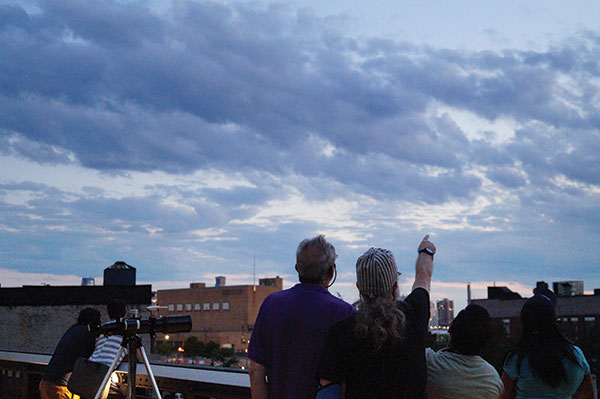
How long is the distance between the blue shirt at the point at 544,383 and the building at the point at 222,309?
9910 centimetres

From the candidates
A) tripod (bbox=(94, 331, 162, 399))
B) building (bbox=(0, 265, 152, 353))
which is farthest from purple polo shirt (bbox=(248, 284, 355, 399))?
building (bbox=(0, 265, 152, 353))

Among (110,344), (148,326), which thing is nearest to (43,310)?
(110,344)

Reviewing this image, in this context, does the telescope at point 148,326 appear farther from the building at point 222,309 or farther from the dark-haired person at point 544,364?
the building at point 222,309

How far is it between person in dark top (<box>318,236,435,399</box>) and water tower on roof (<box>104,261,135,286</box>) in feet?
118

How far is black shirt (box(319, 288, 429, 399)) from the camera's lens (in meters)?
2.28

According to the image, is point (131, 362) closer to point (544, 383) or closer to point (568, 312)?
point (544, 383)

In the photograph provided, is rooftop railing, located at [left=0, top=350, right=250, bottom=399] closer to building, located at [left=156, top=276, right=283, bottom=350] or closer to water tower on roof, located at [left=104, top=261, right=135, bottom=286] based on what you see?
water tower on roof, located at [left=104, top=261, right=135, bottom=286]

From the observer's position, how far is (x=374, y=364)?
227 cm

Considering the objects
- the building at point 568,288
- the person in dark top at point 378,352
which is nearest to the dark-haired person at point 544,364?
the person in dark top at point 378,352

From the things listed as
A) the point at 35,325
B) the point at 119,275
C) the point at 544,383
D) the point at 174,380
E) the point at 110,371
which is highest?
the point at 119,275

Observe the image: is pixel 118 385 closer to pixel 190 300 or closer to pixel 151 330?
pixel 151 330

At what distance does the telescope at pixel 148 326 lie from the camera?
4.39 m

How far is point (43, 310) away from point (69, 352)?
27143 millimetres

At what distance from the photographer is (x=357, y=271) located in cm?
248
